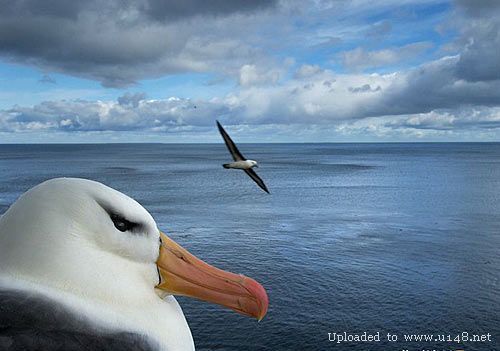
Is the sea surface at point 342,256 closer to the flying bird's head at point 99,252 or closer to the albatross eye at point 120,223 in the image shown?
the flying bird's head at point 99,252

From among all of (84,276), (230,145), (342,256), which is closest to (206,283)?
(84,276)

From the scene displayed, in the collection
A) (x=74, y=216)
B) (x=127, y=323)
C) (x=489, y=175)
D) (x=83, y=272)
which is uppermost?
(x=74, y=216)

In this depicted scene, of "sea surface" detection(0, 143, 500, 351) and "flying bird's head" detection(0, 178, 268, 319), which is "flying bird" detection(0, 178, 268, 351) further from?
"sea surface" detection(0, 143, 500, 351)

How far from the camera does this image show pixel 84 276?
6.28 ft

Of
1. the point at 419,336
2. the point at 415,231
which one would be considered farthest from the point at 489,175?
the point at 419,336

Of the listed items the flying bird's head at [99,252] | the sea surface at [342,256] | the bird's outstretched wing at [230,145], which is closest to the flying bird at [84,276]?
the flying bird's head at [99,252]

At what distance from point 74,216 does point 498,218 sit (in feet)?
207

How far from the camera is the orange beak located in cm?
236

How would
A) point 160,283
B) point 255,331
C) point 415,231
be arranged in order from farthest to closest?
point 415,231 → point 255,331 → point 160,283

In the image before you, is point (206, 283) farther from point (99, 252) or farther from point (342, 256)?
point (342, 256)

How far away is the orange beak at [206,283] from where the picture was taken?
2.36 meters

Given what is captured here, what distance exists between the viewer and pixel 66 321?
182 cm

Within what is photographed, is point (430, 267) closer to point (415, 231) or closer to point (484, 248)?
point (484, 248)

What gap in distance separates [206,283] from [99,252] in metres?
0.59
